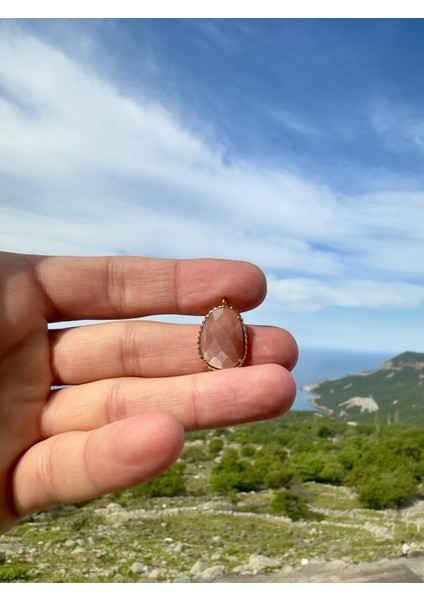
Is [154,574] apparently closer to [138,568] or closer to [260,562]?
[138,568]

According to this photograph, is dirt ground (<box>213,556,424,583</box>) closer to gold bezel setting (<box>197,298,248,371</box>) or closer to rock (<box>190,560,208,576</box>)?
rock (<box>190,560,208,576</box>)

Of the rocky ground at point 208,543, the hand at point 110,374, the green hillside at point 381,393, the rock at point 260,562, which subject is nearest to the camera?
the hand at point 110,374

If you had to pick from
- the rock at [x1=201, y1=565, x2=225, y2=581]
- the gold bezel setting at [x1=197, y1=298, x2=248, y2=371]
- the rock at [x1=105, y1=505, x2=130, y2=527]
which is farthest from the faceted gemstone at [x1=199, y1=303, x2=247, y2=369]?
the rock at [x1=105, y1=505, x2=130, y2=527]

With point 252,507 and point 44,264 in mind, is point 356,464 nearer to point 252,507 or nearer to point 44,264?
point 252,507

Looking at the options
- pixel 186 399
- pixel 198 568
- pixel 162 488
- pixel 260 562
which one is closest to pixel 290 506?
pixel 162 488

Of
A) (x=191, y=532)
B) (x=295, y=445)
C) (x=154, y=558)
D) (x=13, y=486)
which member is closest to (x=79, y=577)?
(x=154, y=558)

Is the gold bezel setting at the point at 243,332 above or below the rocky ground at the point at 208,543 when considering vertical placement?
above

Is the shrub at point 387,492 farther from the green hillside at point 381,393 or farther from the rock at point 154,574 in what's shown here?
the green hillside at point 381,393

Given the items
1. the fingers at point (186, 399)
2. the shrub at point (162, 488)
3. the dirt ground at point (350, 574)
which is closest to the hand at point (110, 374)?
the fingers at point (186, 399)
